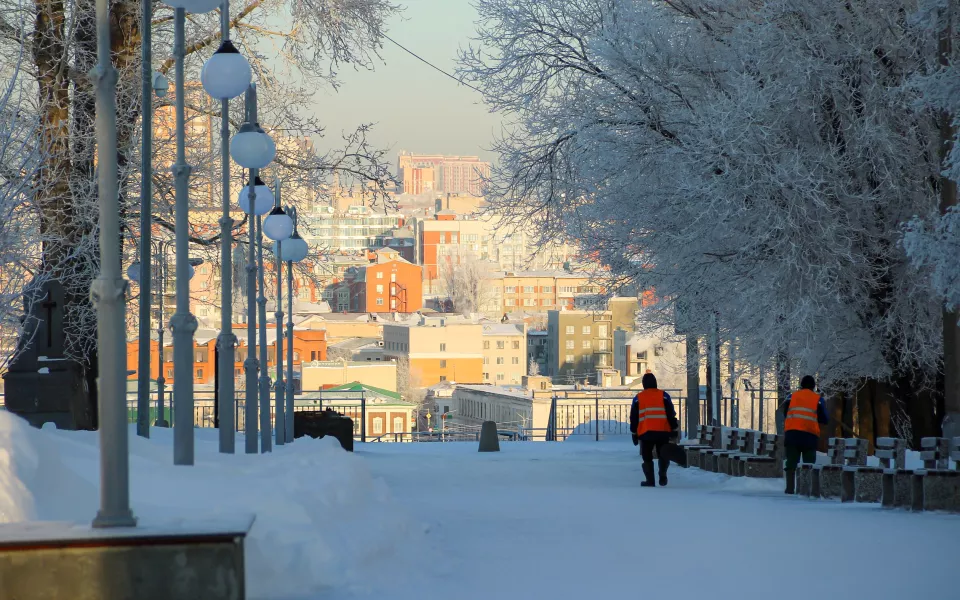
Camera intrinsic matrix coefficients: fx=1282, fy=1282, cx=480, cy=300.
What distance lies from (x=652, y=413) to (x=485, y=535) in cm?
779

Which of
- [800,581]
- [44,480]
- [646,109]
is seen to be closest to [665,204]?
[646,109]

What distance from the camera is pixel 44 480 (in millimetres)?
7633

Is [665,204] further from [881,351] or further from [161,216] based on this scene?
[161,216]

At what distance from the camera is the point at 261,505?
319 inches

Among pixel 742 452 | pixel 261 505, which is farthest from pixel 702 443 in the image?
pixel 261 505

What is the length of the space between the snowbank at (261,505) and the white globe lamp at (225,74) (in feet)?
10.5

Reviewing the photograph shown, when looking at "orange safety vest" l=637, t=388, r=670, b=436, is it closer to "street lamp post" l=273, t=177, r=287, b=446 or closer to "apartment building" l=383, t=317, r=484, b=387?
"street lamp post" l=273, t=177, r=287, b=446

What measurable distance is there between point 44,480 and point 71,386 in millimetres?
11244

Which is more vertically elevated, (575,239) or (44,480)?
(575,239)

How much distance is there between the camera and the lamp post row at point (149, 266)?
6578 mm

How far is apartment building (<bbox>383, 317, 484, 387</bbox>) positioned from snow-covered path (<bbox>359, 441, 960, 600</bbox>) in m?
154

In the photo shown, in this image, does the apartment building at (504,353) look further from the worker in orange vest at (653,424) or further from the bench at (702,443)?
the worker in orange vest at (653,424)

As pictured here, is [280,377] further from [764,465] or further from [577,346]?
[577,346]

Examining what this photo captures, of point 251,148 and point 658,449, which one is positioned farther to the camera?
point 658,449
